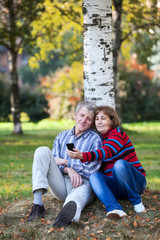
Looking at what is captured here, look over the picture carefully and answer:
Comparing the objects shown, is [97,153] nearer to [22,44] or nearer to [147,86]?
[22,44]

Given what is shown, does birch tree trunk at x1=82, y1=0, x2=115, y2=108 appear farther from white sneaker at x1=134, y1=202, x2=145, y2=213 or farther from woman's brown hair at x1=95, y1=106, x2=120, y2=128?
white sneaker at x1=134, y1=202, x2=145, y2=213

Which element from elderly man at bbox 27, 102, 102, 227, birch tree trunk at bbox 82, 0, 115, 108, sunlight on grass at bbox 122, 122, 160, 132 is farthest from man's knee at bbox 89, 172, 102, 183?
sunlight on grass at bbox 122, 122, 160, 132

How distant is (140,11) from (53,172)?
961cm

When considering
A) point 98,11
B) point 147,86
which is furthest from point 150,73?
point 98,11

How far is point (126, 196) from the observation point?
423 centimetres

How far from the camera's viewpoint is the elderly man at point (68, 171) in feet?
13.1

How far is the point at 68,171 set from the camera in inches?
166

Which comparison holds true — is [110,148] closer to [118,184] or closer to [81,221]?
[118,184]

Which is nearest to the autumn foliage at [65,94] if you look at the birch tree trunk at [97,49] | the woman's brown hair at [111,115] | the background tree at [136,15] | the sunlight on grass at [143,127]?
the sunlight on grass at [143,127]

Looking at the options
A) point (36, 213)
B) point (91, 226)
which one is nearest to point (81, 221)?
point (91, 226)

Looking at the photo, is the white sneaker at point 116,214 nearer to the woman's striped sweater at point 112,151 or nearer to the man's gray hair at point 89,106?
the woman's striped sweater at point 112,151

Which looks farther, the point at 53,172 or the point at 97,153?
the point at 53,172

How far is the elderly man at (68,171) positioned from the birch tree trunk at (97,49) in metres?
0.41

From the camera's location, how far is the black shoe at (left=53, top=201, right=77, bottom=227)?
3746mm
